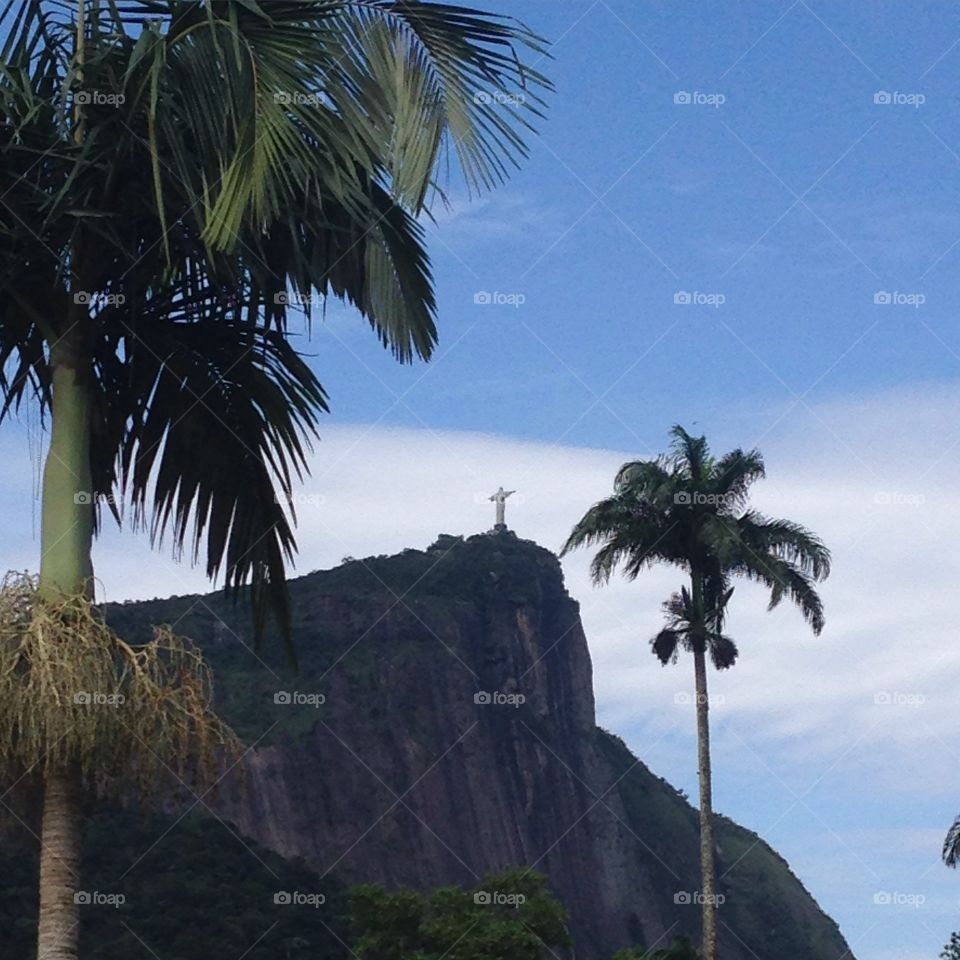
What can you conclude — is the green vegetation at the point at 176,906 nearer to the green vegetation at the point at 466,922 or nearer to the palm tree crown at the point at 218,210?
the green vegetation at the point at 466,922

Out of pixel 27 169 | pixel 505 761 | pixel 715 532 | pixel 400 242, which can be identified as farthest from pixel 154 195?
pixel 505 761

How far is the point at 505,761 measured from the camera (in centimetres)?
16625

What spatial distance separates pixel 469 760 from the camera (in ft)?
531

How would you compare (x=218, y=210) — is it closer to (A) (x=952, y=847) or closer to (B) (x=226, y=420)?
(B) (x=226, y=420)

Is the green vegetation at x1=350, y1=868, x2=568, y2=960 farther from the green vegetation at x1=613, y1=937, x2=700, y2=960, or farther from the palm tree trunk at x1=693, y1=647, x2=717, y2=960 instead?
the palm tree trunk at x1=693, y1=647, x2=717, y2=960

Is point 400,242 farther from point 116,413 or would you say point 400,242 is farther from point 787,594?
point 787,594

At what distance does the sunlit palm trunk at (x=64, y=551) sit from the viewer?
7078 millimetres

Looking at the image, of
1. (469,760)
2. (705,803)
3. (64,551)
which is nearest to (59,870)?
(64,551)

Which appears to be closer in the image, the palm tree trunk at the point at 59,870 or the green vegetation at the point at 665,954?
the palm tree trunk at the point at 59,870

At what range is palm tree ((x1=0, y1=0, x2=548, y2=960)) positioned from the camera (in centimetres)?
716

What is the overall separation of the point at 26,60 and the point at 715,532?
3153 centimetres

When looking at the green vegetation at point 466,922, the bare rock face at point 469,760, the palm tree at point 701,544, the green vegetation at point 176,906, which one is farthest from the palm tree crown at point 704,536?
the bare rock face at point 469,760

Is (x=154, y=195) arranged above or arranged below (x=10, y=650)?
above

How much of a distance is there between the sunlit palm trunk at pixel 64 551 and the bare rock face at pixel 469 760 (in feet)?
401
